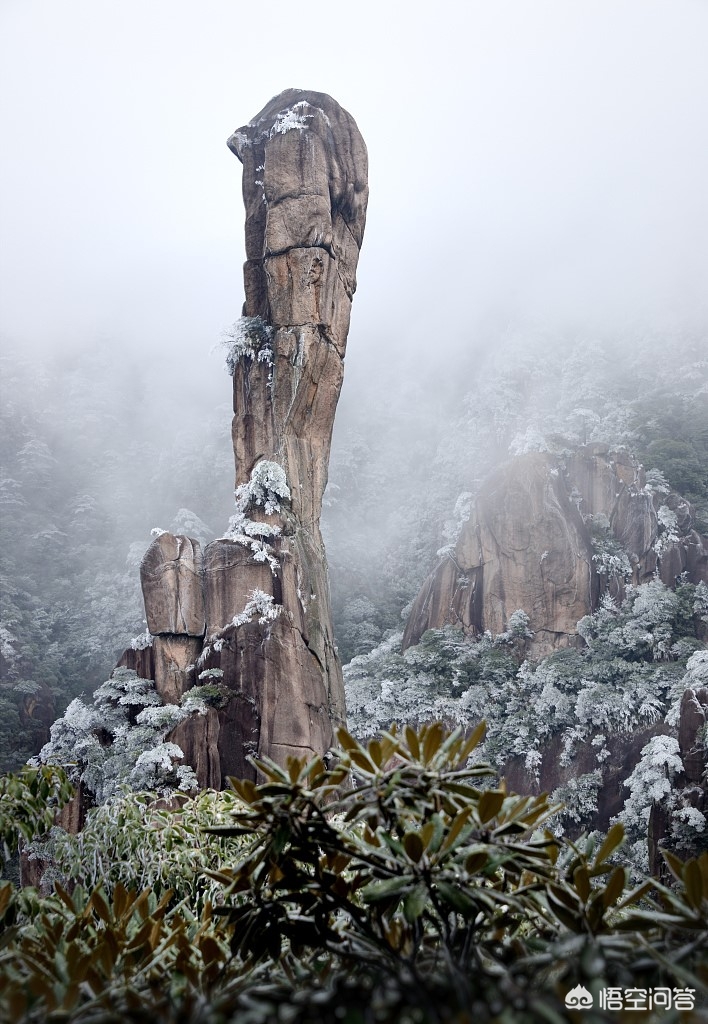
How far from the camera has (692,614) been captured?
1750 cm

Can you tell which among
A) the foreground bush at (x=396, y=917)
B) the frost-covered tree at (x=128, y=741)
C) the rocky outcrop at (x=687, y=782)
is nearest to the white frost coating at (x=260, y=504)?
the frost-covered tree at (x=128, y=741)

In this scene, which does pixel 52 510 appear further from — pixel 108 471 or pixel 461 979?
pixel 461 979

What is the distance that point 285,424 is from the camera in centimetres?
1216

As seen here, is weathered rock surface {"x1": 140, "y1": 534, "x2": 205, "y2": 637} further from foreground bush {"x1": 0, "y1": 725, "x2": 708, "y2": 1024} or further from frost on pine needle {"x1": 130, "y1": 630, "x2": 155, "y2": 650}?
foreground bush {"x1": 0, "y1": 725, "x2": 708, "y2": 1024}

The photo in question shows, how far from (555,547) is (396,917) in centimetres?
1811

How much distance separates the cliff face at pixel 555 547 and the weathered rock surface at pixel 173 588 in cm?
969

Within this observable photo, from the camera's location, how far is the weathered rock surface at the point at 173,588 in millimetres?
11000

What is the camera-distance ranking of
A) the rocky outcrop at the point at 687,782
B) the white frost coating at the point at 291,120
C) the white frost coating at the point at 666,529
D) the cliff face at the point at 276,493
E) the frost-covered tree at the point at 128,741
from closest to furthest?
the frost-covered tree at the point at 128,741 → the cliff face at the point at 276,493 → the rocky outcrop at the point at 687,782 → the white frost coating at the point at 291,120 → the white frost coating at the point at 666,529

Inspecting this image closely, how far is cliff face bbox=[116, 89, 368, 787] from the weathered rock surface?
0.06ft

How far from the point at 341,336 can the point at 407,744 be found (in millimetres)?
11542

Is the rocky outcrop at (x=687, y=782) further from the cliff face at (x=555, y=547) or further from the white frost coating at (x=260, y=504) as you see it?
the white frost coating at (x=260, y=504)

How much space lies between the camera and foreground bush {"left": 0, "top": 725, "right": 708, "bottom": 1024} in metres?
1.30

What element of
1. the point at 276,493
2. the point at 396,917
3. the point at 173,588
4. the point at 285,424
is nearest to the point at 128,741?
the point at 173,588

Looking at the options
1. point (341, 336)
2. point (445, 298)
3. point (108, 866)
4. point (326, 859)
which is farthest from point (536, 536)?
point (445, 298)
